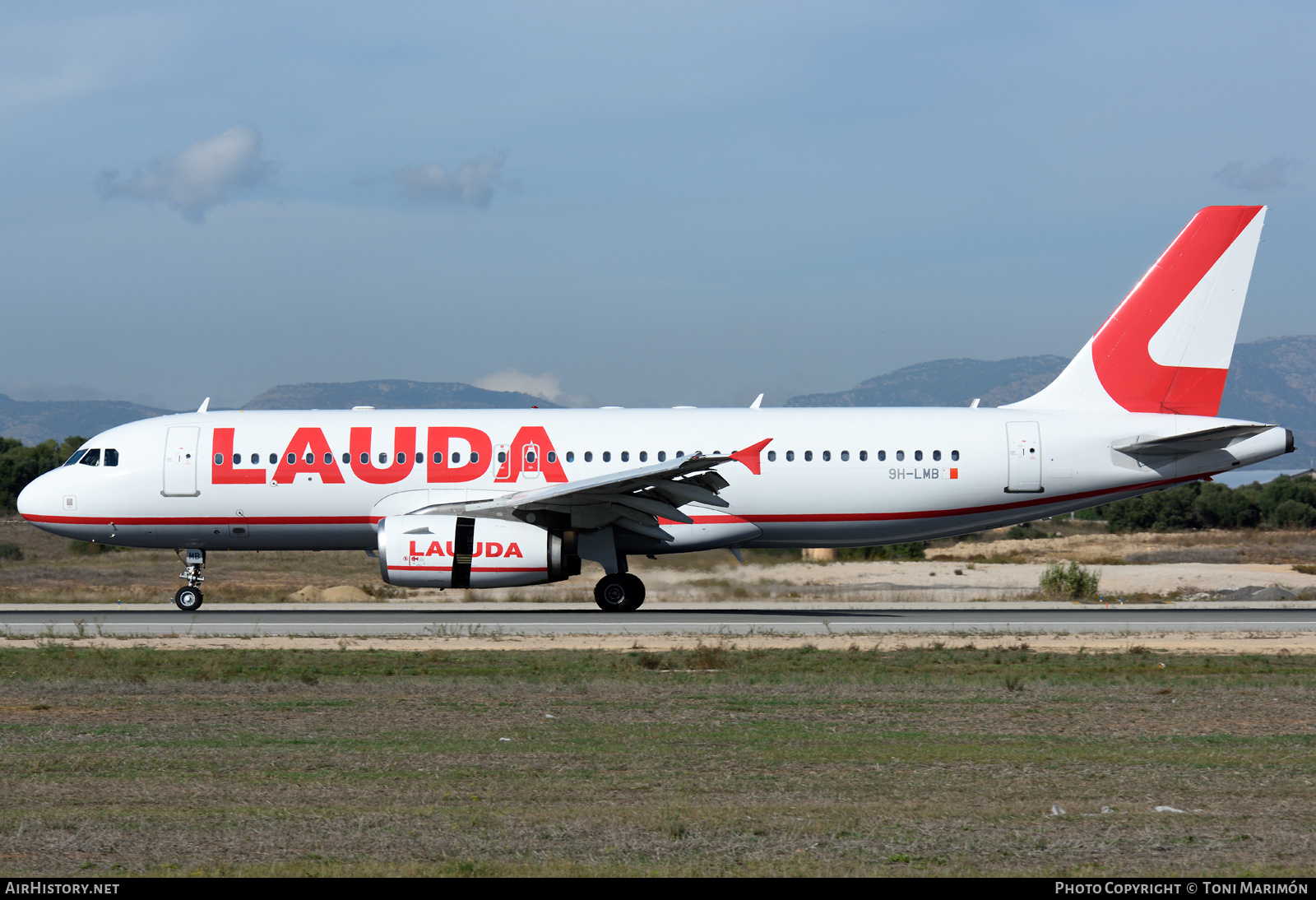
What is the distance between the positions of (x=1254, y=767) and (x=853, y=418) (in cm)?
1650

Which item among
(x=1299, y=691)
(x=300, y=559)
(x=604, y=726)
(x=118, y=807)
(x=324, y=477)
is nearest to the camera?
(x=118, y=807)

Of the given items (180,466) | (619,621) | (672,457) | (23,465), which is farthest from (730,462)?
(23,465)

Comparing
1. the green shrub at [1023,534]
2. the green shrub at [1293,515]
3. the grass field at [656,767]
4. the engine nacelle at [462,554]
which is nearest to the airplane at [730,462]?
the engine nacelle at [462,554]

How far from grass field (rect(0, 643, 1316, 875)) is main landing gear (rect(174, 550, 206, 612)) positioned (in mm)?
9173

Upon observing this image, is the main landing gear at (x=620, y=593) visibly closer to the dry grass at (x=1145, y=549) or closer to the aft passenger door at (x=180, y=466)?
the aft passenger door at (x=180, y=466)

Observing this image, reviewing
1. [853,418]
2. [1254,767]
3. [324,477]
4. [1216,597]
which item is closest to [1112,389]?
[853,418]

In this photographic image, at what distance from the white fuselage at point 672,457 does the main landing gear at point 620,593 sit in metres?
0.61

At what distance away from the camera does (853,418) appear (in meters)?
25.8

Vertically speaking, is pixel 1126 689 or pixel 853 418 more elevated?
pixel 853 418

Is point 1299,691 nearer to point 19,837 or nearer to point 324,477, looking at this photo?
point 19,837

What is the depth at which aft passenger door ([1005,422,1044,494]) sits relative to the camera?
25078 mm

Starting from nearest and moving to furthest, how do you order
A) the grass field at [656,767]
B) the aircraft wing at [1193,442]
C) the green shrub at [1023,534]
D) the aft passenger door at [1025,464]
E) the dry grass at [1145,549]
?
the grass field at [656,767] → the aircraft wing at [1193,442] → the aft passenger door at [1025,464] → the dry grass at [1145,549] → the green shrub at [1023,534]

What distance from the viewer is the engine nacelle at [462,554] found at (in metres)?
22.9
